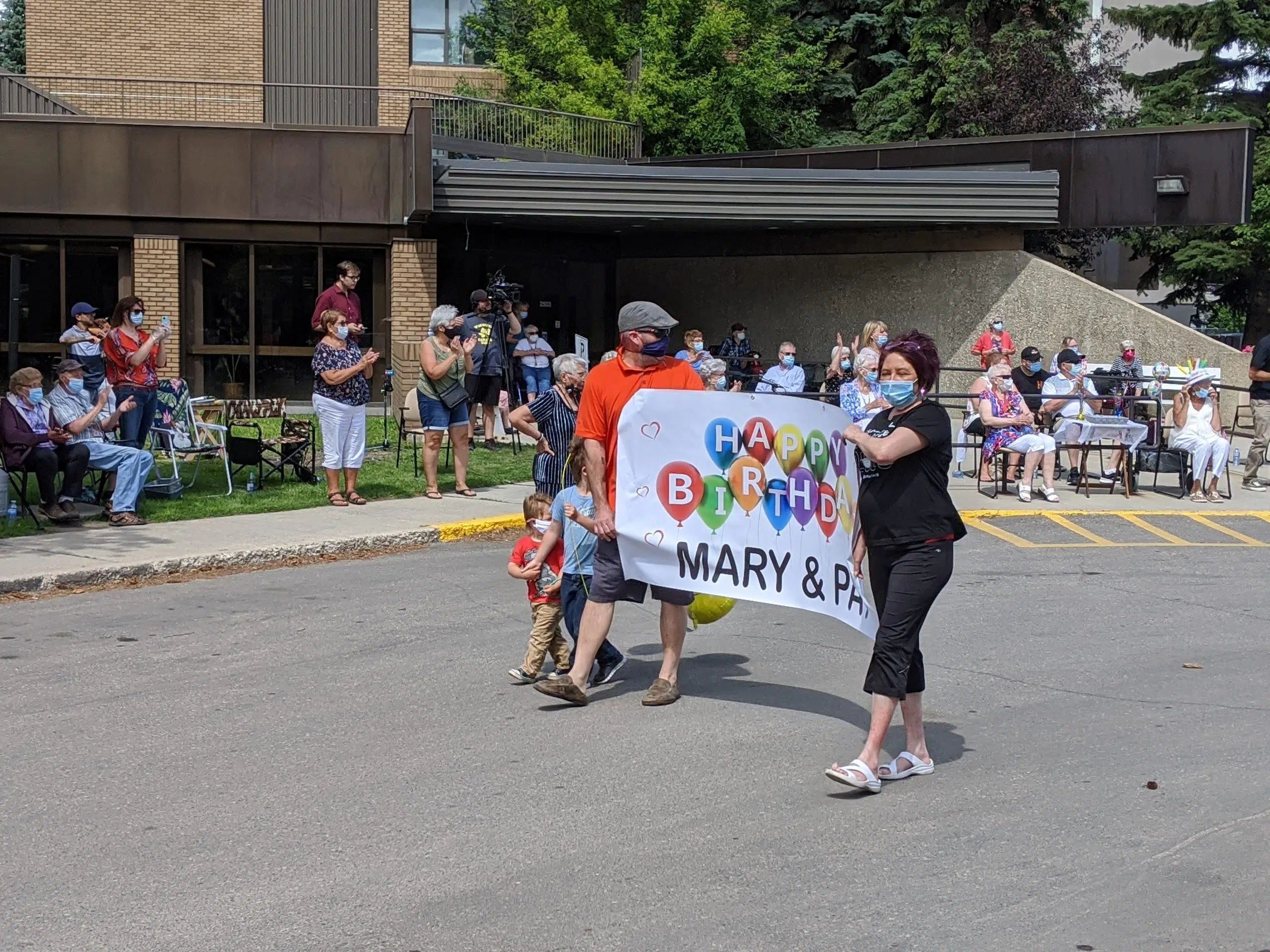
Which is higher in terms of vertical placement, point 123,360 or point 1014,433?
point 123,360

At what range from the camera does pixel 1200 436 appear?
54.2 ft

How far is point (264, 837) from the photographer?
5.49 meters

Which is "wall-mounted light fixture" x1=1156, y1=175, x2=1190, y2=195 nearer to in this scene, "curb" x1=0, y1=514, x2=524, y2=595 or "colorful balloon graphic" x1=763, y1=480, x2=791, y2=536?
"curb" x1=0, y1=514, x2=524, y2=595

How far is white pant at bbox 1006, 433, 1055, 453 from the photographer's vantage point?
16.0 meters

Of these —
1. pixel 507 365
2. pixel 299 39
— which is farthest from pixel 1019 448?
pixel 299 39

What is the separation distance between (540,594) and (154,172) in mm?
19040

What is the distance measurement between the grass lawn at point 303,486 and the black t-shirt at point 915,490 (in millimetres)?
8661

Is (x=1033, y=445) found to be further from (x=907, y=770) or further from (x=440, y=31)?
(x=440, y=31)

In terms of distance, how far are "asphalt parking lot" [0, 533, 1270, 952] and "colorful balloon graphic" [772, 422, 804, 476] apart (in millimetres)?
1276

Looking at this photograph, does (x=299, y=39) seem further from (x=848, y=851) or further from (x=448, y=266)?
(x=848, y=851)

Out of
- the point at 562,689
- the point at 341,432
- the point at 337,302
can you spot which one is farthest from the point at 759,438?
the point at 337,302

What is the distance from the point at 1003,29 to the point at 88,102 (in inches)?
903

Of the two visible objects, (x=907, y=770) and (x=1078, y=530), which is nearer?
(x=907, y=770)

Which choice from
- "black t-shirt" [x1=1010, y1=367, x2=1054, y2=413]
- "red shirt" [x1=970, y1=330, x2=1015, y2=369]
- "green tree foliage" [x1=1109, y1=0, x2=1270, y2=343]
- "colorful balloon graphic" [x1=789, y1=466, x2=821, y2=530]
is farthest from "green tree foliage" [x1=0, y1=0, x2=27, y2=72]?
"colorful balloon graphic" [x1=789, y1=466, x2=821, y2=530]
